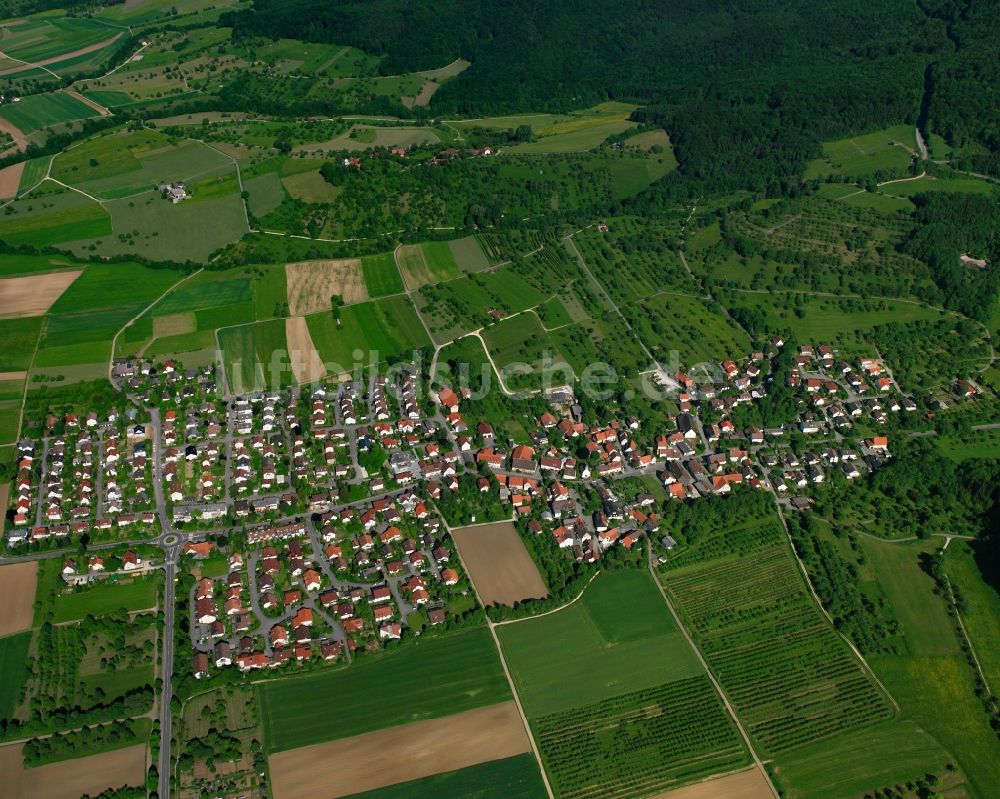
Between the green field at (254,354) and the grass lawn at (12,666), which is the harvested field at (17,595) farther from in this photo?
the green field at (254,354)

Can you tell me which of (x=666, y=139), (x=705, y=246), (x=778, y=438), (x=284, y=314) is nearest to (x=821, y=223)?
(x=705, y=246)

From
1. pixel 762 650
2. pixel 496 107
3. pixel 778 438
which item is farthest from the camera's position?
pixel 496 107

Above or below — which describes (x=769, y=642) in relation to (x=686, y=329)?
below

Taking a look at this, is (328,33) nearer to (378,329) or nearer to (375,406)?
(378,329)

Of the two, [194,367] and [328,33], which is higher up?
[328,33]

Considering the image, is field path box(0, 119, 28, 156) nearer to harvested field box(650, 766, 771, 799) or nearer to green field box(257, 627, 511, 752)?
green field box(257, 627, 511, 752)

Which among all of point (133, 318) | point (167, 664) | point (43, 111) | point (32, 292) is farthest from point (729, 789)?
point (43, 111)

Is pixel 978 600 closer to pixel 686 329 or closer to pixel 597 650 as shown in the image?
pixel 597 650

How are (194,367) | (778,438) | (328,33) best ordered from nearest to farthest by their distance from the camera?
(778,438) → (194,367) → (328,33)
